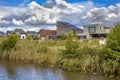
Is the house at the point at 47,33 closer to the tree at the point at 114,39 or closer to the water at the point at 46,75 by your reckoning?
the water at the point at 46,75

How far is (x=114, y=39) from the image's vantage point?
3206 centimetres

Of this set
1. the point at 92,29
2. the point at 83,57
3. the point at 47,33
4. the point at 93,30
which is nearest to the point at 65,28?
the point at 47,33

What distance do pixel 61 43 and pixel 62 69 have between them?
21332mm

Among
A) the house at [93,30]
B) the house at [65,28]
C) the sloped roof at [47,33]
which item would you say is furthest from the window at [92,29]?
the sloped roof at [47,33]

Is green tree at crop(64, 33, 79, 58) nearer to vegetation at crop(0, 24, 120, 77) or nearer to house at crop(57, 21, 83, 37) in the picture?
vegetation at crop(0, 24, 120, 77)

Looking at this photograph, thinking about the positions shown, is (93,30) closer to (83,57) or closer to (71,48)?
(71,48)

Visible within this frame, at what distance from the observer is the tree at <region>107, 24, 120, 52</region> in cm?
3156

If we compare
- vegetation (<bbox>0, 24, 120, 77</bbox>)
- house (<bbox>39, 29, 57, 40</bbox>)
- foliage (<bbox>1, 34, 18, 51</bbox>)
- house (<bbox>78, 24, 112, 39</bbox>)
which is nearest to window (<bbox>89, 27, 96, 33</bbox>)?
house (<bbox>78, 24, 112, 39</bbox>)

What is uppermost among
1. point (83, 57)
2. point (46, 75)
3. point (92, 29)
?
point (92, 29)

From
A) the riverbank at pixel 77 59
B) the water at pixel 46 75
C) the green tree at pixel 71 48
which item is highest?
the green tree at pixel 71 48

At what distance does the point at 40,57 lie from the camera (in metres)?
40.8

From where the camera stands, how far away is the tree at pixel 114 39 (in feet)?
104

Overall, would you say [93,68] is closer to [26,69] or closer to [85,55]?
[85,55]

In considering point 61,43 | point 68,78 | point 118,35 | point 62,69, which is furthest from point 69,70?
point 61,43
